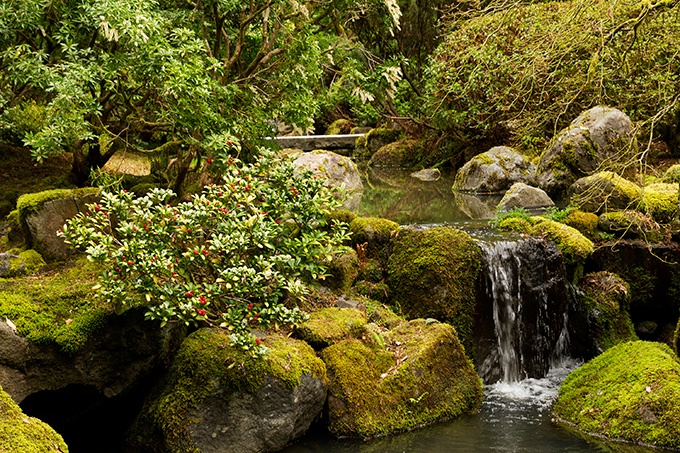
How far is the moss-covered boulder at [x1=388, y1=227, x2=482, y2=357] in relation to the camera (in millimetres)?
9359

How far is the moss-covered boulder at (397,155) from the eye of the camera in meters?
25.3

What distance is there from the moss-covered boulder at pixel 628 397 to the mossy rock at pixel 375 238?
3.12m

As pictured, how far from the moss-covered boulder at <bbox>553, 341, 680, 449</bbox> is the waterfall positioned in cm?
116

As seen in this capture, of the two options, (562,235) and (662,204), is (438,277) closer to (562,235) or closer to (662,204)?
(562,235)

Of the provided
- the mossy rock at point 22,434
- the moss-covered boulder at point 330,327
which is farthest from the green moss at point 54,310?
the moss-covered boulder at point 330,327

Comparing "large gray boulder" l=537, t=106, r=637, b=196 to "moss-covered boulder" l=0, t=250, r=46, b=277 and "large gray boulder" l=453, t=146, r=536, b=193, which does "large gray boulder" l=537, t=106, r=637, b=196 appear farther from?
"moss-covered boulder" l=0, t=250, r=46, b=277

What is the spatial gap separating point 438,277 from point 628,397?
289 cm

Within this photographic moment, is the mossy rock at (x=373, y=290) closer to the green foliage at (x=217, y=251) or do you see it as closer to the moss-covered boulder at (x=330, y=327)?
the moss-covered boulder at (x=330, y=327)

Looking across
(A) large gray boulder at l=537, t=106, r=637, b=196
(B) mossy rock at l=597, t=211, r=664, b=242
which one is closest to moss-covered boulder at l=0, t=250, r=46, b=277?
(B) mossy rock at l=597, t=211, r=664, b=242

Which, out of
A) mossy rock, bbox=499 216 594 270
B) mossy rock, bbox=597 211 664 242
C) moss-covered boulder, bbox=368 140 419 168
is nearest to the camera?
mossy rock, bbox=499 216 594 270

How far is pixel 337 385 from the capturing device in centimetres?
735

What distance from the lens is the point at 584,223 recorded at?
449 inches

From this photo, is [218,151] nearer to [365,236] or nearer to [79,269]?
[79,269]

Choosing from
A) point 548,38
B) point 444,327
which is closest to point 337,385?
point 444,327
